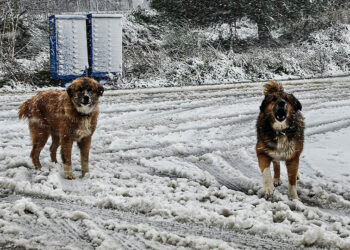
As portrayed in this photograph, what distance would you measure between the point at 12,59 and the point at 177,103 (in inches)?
307

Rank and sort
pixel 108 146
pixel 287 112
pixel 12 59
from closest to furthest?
pixel 287 112
pixel 108 146
pixel 12 59

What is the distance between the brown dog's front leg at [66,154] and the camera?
503 centimetres

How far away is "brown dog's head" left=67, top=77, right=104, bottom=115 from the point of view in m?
4.84

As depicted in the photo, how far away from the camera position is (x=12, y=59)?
16.0 meters

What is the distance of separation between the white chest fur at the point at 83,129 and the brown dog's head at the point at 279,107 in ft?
6.77

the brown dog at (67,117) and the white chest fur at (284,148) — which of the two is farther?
the brown dog at (67,117)

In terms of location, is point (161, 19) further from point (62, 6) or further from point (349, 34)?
point (349, 34)

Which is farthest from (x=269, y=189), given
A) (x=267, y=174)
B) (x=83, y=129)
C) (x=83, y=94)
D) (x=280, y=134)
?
(x=83, y=94)

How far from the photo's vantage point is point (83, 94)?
191 inches

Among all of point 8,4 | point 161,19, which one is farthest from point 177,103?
point 161,19

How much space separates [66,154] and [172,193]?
143cm

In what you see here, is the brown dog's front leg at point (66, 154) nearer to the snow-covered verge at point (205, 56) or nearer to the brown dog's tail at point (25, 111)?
the brown dog's tail at point (25, 111)

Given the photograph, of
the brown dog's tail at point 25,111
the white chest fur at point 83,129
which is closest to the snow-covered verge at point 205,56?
the brown dog's tail at point 25,111

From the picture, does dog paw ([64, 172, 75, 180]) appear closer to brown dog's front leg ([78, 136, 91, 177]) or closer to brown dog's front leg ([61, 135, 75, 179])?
brown dog's front leg ([61, 135, 75, 179])
